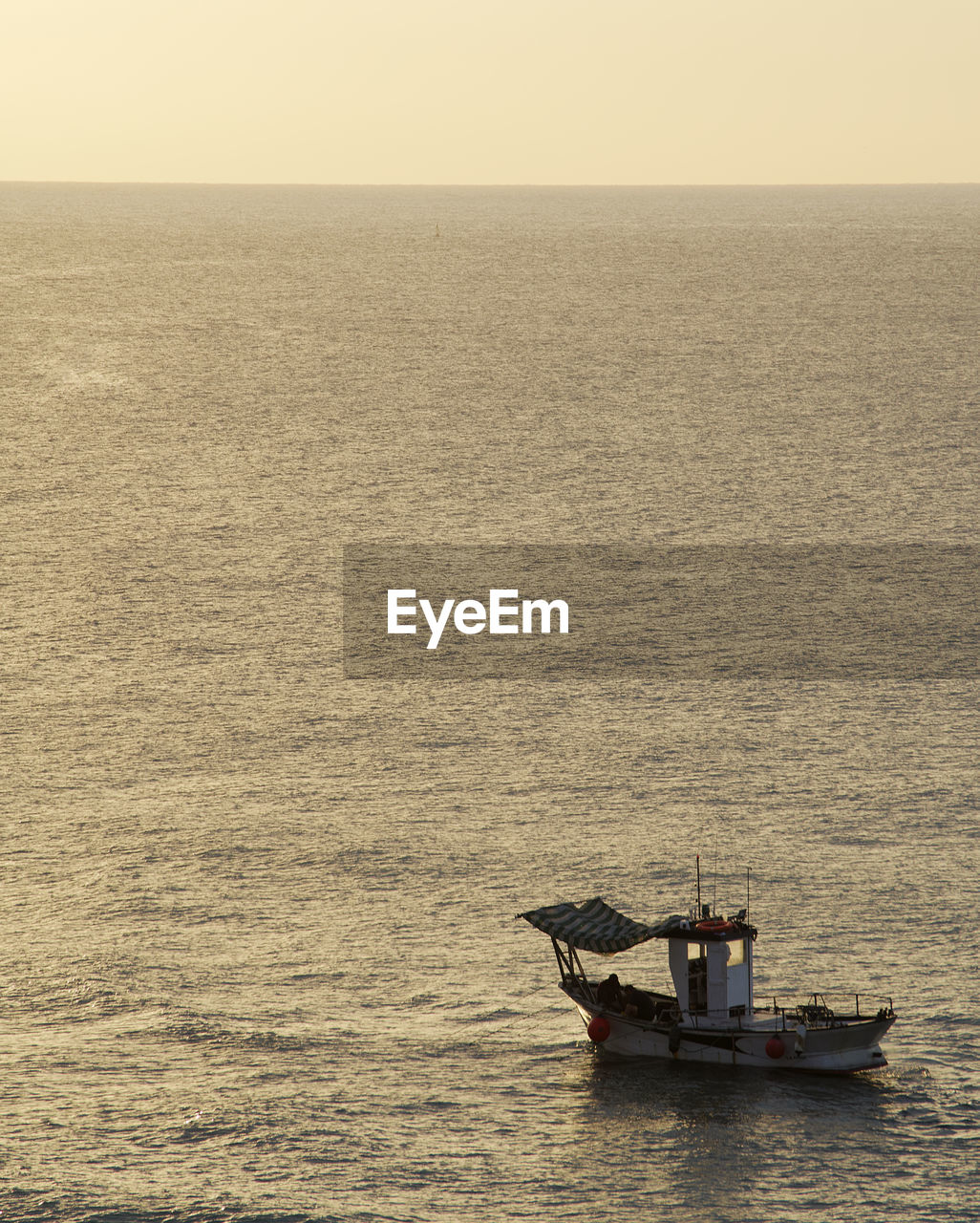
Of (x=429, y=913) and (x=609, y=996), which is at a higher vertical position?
(x=609, y=996)

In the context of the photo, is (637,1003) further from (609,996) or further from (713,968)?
(713,968)

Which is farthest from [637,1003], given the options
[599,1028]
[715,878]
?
[715,878]

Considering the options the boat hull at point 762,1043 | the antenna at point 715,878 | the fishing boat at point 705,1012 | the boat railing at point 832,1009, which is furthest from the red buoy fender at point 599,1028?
the antenna at point 715,878

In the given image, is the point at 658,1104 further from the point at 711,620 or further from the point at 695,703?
the point at 711,620

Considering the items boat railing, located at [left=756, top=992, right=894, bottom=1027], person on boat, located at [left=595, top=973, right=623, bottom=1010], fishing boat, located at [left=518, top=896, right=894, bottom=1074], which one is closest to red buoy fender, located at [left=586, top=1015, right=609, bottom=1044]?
fishing boat, located at [left=518, top=896, right=894, bottom=1074]

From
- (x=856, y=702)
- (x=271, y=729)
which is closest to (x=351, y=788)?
(x=271, y=729)
